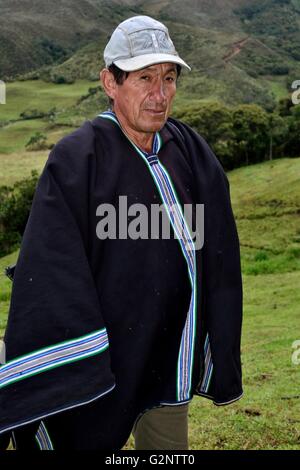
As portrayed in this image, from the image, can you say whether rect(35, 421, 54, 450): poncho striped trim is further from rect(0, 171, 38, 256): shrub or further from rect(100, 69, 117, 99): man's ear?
rect(0, 171, 38, 256): shrub

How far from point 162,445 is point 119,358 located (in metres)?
0.60

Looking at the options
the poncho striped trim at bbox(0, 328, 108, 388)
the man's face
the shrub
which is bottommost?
the shrub

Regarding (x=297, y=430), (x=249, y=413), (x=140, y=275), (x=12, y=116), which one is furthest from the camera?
(x=12, y=116)

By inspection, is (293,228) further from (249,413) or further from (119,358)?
(119,358)

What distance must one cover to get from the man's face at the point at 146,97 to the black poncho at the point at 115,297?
0.13 metres

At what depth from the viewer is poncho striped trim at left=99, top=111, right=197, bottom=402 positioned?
3377mm

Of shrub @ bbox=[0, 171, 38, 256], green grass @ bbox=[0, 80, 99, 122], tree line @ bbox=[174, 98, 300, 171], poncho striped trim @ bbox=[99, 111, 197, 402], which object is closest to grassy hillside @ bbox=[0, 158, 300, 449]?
poncho striped trim @ bbox=[99, 111, 197, 402]

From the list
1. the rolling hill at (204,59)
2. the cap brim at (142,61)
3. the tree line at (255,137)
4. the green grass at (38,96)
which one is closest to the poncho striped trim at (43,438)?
the cap brim at (142,61)

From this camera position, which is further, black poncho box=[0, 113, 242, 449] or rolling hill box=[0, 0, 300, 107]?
rolling hill box=[0, 0, 300, 107]

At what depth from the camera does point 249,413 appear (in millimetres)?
6746

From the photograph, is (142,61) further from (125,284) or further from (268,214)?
(268,214)
